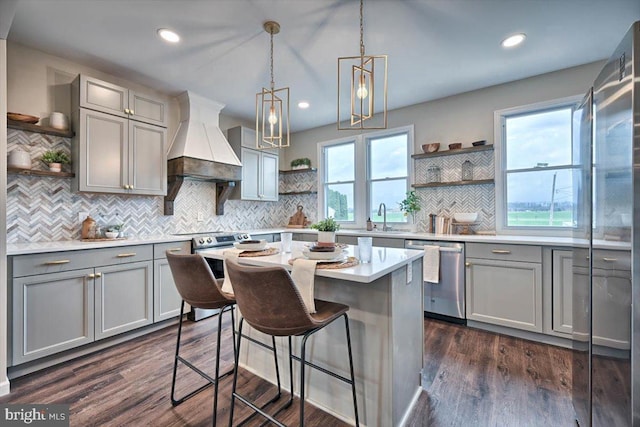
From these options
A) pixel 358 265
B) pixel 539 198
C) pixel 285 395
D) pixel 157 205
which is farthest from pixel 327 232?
pixel 539 198

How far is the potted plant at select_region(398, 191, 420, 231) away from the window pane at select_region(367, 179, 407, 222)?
0.11 metres

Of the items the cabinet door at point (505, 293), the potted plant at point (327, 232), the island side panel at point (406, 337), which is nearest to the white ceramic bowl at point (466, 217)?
the cabinet door at point (505, 293)

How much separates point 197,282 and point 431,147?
10.5ft

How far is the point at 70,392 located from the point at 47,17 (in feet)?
8.99

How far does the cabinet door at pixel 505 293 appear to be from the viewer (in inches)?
102

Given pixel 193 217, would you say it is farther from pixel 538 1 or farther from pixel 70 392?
pixel 538 1

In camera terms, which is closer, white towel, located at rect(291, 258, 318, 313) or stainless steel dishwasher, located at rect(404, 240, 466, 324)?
white towel, located at rect(291, 258, 318, 313)

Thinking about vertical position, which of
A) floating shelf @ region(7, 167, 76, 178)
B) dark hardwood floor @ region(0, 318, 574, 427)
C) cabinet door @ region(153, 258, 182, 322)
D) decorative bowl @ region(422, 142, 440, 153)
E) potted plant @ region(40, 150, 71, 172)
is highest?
decorative bowl @ region(422, 142, 440, 153)

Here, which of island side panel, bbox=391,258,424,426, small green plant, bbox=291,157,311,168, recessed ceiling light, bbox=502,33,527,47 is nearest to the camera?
island side panel, bbox=391,258,424,426

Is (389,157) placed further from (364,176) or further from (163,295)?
(163,295)

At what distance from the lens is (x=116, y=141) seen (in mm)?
2822

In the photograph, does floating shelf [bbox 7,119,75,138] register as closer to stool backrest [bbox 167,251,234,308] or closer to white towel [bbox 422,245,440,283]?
stool backrest [bbox 167,251,234,308]

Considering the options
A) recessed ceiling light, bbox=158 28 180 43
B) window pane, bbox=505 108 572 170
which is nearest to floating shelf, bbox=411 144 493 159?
window pane, bbox=505 108 572 170

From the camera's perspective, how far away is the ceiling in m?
2.01
